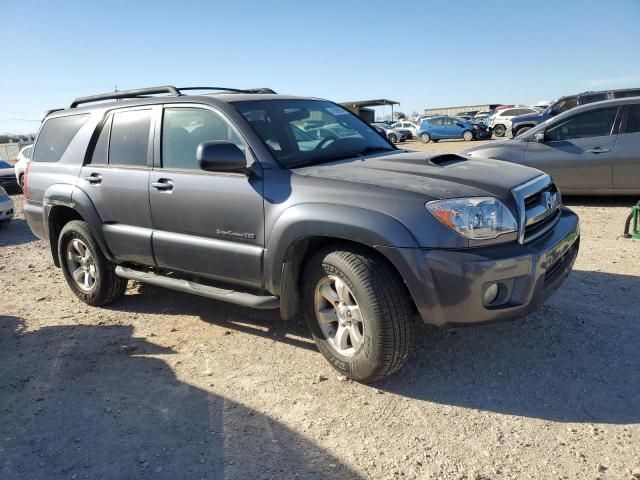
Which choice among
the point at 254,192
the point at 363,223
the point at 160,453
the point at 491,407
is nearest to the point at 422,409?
the point at 491,407

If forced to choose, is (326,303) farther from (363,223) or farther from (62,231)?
(62,231)

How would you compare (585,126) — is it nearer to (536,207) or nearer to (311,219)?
(536,207)

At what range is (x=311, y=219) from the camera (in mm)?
3150

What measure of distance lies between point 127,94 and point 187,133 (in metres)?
1.21

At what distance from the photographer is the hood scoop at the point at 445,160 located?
3586 millimetres

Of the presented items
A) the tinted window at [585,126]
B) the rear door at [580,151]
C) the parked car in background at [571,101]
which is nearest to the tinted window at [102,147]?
the rear door at [580,151]

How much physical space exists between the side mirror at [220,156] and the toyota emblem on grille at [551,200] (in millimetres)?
2019

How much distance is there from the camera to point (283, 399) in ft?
10.5

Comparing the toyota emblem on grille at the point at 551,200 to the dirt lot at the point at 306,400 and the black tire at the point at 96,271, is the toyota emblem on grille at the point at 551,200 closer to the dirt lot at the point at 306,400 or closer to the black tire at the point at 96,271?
the dirt lot at the point at 306,400

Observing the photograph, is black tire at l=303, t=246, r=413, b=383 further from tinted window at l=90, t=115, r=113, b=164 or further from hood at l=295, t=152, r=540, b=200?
tinted window at l=90, t=115, r=113, b=164

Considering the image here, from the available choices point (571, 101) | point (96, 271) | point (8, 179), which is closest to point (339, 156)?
point (96, 271)

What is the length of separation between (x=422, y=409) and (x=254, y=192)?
1705mm

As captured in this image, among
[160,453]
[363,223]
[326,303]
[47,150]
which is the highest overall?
[47,150]

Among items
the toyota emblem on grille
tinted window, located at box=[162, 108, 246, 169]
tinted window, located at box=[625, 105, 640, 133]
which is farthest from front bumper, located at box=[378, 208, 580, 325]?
tinted window, located at box=[625, 105, 640, 133]
